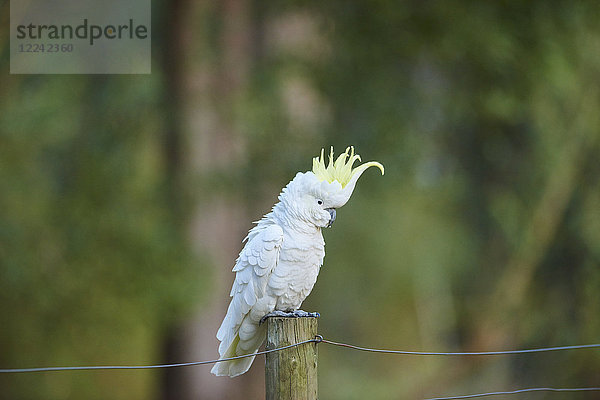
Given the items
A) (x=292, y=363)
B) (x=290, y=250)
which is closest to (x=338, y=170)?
(x=290, y=250)

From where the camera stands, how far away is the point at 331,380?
7.71 metres

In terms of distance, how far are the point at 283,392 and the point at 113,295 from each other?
3.22 m

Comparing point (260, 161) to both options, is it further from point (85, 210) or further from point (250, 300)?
point (250, 300)

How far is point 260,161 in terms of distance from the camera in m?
4.75

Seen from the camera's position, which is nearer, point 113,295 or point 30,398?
point 113,295

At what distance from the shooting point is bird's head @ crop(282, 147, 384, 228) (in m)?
1.84

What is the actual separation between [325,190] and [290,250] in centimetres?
19

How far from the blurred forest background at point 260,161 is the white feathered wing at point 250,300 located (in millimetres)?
2598

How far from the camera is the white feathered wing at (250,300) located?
1.87 meters

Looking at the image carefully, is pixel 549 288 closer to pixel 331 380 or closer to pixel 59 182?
pixel 331 380

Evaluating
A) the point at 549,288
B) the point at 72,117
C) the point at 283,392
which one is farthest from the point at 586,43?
the point at 283,392

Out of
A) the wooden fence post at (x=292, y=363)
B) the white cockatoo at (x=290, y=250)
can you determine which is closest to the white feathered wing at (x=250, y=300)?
the white cockatoo at (x=290, y=250)

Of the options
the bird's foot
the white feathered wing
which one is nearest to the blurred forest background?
the white feathered wing

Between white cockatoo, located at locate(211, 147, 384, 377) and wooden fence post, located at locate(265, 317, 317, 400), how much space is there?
4.1 inches
